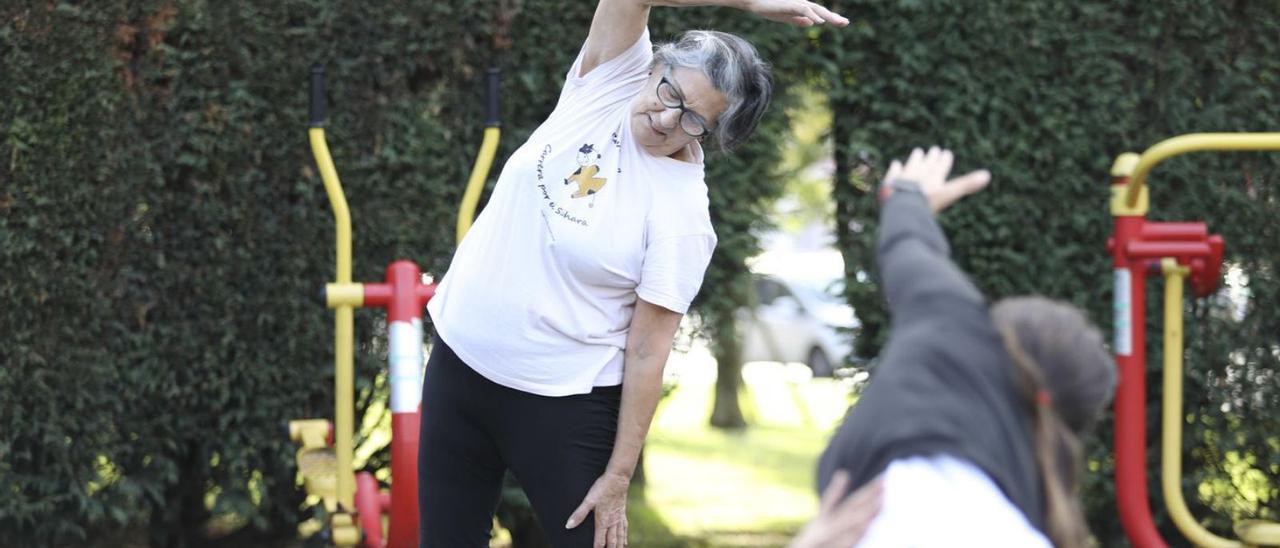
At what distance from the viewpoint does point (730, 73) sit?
249 centimetres

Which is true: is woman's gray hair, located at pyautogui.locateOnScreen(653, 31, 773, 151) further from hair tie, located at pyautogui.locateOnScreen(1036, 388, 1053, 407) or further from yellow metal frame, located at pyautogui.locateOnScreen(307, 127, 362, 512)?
yellow metal frame, located at pyautogui.locateOnScreen(307, 127, 362, 512)

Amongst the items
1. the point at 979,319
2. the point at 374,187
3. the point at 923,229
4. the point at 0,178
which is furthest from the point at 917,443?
the point at 0,178

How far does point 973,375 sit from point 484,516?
1383mm

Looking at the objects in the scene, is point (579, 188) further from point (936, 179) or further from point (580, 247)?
point (936, 179)

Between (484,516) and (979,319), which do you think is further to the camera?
(484,516)

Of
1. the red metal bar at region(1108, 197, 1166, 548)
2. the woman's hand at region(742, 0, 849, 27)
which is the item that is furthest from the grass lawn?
the woman's hand at region(742, 0, 849, 27)

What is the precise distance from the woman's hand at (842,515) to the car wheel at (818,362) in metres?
12.5

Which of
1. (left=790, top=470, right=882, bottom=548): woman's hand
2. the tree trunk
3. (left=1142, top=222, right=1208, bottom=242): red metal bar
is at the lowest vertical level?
the tree trunk

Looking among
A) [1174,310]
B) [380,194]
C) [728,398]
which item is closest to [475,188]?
[380,194]

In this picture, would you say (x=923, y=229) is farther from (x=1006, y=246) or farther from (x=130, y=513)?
(x=130, y=513)

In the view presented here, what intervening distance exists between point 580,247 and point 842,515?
99 centimetres

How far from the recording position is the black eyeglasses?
2471 millimetres

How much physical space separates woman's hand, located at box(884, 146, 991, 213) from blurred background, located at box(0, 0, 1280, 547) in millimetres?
2544

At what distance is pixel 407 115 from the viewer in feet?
14.8
